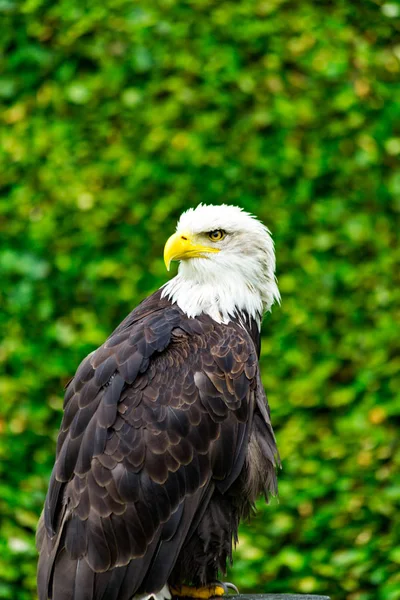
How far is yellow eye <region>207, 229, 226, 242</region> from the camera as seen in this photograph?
463 centimetres

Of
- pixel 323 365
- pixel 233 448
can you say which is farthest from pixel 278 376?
pixel 233 448

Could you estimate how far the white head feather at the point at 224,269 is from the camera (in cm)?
459

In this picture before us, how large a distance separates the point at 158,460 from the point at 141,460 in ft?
0.22

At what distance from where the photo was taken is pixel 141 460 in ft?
13.9

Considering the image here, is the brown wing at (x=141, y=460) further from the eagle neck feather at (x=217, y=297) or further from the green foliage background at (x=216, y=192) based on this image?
the green foliage background at (x=216, y=192)

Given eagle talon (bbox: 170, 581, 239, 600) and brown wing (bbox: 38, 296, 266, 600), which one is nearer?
brown wing (bbox: 38, 296, 266, 600)

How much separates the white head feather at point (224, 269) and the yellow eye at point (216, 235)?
0.05 feet

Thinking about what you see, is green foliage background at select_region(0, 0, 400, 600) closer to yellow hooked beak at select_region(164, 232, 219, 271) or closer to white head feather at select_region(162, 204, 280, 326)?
white head feather at select_region(162, 204, 280, 326)

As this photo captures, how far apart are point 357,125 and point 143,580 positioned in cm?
320

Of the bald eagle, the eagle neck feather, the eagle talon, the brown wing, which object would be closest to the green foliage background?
the eagle talon

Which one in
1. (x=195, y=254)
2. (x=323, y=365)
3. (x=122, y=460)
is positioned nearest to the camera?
(x=122, y=460)

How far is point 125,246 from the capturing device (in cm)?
639

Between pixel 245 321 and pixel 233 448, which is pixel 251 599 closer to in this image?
pixel 233 448

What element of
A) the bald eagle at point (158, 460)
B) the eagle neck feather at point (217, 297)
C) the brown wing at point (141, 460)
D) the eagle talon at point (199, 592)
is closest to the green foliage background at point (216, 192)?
the eagle talon at point (199, 592)
